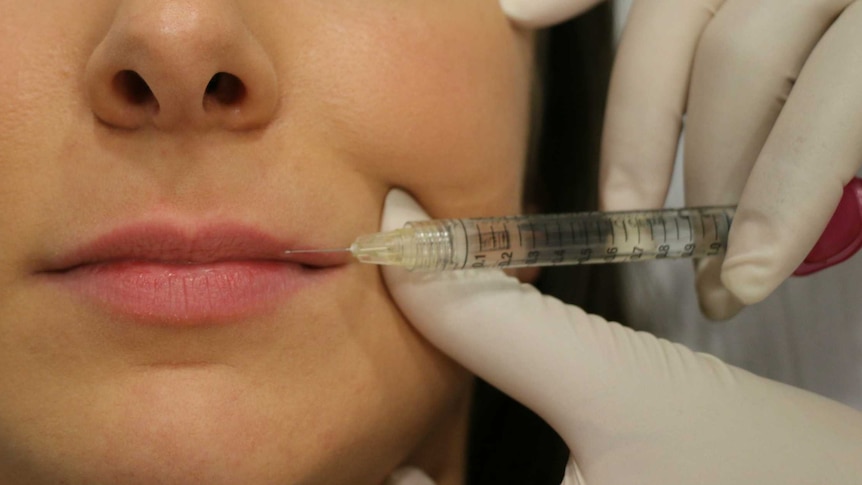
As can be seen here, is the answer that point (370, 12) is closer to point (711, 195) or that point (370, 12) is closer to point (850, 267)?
point (711, 195)

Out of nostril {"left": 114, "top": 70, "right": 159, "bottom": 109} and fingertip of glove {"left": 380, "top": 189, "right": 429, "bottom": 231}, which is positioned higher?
nostril {"left": 114, "top": 70, "right": 159, "bottom": 109}

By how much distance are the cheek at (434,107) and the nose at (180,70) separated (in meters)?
0.09

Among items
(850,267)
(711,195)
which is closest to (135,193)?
(711,195)

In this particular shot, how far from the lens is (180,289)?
0.69 meters

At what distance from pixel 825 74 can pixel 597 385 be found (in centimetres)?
43

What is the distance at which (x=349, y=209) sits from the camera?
2.46ft

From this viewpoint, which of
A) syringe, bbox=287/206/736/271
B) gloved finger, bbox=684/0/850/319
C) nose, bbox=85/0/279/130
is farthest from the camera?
gloved finger, bbox=684/0/850/319

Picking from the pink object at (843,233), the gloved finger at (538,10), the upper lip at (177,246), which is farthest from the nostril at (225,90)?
the pink object at (843,233)

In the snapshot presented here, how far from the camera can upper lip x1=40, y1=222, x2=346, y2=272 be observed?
0.68m

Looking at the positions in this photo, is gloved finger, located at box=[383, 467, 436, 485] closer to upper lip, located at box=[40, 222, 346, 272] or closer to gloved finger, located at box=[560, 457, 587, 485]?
gloved finger, located at box=[560, 457, 587, 485]

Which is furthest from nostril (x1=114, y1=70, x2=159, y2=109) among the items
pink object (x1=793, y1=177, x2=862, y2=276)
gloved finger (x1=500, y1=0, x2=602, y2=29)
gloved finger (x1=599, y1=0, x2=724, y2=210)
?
pink object (x1=793, y1=177, x2=862, y2=276)

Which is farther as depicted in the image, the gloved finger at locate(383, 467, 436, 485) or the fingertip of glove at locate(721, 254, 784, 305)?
the gloved finger at locate(383, 467, 436, 485)

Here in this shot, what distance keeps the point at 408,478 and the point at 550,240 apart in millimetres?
367

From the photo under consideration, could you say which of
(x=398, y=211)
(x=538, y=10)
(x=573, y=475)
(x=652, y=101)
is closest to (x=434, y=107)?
(x=398, y=211)
